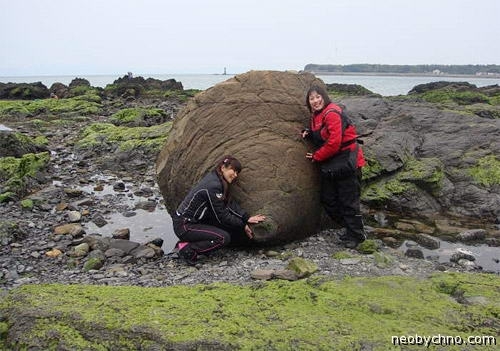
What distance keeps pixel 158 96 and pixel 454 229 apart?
42.5 metres

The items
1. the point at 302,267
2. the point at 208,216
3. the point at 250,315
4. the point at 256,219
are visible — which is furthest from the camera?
the point at 256,219

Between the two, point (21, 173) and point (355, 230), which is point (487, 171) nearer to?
point (355, 230)

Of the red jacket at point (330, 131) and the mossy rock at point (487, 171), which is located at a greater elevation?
the red jacket at point (330, 131)

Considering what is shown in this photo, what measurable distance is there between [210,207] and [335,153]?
2.71 m

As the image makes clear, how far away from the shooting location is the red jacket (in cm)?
870

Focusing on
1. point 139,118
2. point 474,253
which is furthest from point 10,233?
point 139,118

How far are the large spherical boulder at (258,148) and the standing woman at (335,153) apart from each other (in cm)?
35

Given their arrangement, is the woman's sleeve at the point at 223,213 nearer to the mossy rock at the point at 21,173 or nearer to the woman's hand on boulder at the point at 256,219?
the woman's hand on boulder at the point at 256,219

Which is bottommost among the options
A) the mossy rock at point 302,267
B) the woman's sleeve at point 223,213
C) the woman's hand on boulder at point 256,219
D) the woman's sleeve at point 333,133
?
the mossy rock at point 302,267

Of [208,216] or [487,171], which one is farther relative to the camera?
[487,171]

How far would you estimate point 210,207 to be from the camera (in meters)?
8.65

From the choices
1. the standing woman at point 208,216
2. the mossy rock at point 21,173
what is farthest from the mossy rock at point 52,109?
the standing woman at point 208,216

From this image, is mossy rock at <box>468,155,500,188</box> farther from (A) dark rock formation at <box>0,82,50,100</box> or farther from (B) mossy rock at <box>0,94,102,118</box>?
(A) dark rock formation at <box>0,82,50,100</box>

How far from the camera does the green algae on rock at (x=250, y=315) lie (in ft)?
16.1
